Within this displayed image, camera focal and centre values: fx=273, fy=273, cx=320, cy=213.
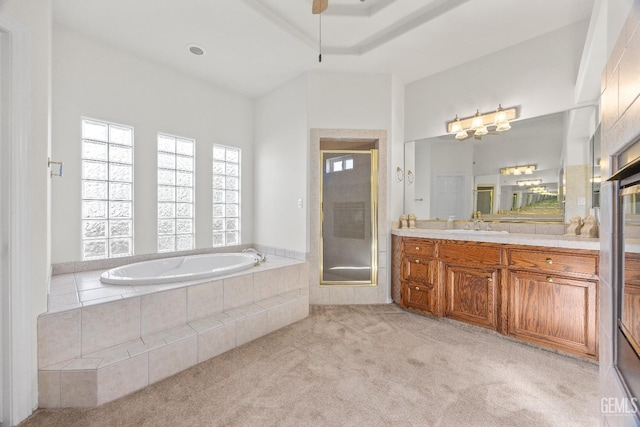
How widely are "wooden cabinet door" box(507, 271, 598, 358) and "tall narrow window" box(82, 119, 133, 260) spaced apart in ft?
11.9

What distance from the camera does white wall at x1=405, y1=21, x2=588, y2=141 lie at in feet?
7.84

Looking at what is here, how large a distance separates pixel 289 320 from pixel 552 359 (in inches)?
81.7

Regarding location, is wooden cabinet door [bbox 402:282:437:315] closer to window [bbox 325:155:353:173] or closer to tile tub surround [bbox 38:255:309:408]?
tile tub surround [bbox 38:255:309:408]

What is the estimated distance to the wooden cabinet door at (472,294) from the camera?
2328 mm

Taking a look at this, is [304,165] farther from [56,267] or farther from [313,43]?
[56,267]

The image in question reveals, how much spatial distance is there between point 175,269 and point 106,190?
3.37 ft

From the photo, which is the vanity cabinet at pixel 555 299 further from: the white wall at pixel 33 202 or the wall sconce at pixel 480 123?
the white wall at pixel 33 202

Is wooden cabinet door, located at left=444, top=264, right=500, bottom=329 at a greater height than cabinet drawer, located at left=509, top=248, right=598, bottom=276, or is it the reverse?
cabinet drawer, located at left=509, top=248, right=598, bottom=276

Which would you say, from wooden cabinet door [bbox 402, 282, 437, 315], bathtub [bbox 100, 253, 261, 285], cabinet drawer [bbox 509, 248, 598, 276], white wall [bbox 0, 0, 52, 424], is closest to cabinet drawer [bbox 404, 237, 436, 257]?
wooden cabinet door [bbox 402, 282, 437, 315]

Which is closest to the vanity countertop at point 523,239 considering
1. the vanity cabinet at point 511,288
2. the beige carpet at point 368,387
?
the vanity cabinet at point 511,288

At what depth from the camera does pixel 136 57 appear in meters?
2.83

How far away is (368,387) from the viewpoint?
5.46 ft

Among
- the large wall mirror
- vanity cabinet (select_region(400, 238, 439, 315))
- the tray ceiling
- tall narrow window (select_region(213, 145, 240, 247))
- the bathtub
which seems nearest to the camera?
the bathtub

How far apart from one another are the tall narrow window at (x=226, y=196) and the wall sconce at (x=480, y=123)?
2769 millimetres
